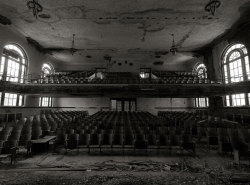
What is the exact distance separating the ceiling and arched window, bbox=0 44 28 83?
1.27 m

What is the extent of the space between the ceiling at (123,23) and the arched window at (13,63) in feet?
4.17

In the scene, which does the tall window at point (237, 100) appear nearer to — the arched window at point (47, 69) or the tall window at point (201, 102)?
the tall window at point (201, 102)

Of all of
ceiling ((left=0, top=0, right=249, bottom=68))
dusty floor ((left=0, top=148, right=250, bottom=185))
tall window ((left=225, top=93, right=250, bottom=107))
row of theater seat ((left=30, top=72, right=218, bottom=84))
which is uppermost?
ceiling ((left=0, top=0, right=249, bottom=68))

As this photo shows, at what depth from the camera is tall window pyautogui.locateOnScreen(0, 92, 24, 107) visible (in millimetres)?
8141

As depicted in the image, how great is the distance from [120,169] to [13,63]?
948 cm

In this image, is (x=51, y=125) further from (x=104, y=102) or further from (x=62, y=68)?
(x=62, y=68)

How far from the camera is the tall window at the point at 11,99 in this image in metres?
8.14

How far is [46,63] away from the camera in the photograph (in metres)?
12.8

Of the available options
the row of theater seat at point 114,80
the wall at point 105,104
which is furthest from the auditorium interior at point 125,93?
the row of theater seat at point 114,80

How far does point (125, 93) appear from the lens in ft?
29.2

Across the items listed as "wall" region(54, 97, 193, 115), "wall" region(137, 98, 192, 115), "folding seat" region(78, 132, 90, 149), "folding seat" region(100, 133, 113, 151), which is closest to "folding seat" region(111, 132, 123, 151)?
"folding seat" region(100, 133, 113, 151)

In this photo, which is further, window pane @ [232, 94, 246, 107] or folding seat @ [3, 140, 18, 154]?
window pane @ [232, 94, 246, 107]

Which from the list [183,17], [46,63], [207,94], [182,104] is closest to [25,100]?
[46,63]

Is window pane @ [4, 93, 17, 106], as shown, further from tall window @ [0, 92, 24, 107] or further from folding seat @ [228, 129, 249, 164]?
folding seat @ [228, 129, 249, 164]
